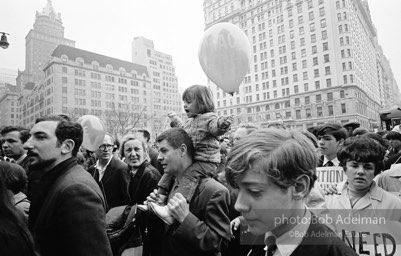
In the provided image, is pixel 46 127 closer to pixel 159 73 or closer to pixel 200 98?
pixel 200 98

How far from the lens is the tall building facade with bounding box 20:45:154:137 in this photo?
71.2 meters

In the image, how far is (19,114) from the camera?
93625 mm

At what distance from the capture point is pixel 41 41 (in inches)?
4963

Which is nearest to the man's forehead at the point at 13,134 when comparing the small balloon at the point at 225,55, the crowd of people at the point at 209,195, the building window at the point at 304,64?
the crowd of people at the point at 209,195

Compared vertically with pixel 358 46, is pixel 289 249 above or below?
below

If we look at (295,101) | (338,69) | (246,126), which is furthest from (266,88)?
(246,126)

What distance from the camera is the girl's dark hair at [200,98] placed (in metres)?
2.81

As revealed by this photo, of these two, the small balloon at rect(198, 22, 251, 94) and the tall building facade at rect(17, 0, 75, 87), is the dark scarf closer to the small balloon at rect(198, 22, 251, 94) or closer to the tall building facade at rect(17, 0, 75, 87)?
the small balloon at rect(198, 22, 251, 94)

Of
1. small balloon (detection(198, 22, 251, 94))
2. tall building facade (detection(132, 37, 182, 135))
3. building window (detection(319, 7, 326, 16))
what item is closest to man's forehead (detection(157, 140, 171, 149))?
small balloon (detection(198, 22, 251, 94))

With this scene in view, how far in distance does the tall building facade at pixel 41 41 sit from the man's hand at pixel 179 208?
5327 inches

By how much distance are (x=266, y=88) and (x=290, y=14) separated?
18772 mm

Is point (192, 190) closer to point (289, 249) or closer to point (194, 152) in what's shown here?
point (194, 152)

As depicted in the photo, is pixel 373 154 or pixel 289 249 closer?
pixel 289 249

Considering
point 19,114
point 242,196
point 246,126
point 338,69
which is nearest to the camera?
point 242,196
